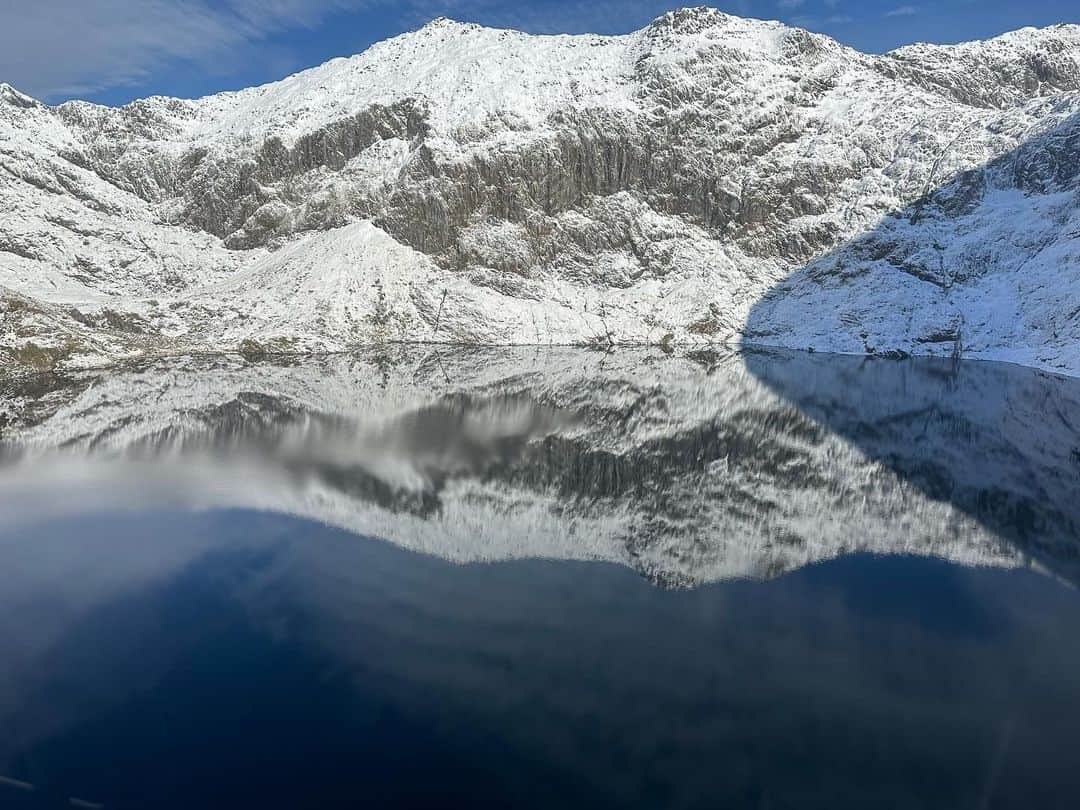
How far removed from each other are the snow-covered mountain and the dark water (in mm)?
76756

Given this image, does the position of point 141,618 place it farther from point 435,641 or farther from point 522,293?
point 522,293

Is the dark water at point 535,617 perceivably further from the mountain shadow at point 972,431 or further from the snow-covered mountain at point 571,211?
the snow-covered mountain at point 571,211

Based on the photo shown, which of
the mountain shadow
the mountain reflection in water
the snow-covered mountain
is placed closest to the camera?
the mountain reflection in water

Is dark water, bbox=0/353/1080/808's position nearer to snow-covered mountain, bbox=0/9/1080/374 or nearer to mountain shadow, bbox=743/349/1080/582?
mountain shadow, bbox=743/349/1080/582

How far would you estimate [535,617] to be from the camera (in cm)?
3362

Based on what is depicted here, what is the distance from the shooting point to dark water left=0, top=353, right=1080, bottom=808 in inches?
918

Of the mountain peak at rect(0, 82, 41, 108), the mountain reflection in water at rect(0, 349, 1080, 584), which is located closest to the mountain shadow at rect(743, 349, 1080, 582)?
the mountain reflection in water at rect(0, 349, 1080, 584)

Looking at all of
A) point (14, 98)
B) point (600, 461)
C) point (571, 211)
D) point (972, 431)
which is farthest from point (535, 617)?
point (14, 98)

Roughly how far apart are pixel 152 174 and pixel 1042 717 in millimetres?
206801

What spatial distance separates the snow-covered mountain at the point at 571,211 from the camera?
→ 140000mm

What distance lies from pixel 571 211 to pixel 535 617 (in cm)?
15209

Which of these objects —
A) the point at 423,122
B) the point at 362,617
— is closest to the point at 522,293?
the point at 423,122

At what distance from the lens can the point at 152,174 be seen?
184 m

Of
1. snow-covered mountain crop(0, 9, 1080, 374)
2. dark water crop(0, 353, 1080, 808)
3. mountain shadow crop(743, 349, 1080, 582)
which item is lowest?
dark water crop(0, 353, 1080, 808)
